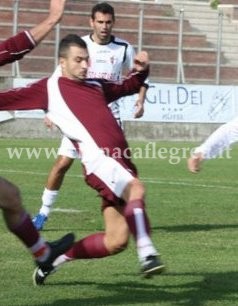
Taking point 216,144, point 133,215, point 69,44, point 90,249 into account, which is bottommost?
point 90,249

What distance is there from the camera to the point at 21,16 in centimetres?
2920

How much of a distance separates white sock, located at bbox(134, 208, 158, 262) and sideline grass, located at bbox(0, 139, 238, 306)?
0.57m

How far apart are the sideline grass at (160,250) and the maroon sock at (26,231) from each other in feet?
1.26

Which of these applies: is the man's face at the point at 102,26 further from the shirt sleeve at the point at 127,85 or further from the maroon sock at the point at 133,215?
the maroon sock at the point at 133,215

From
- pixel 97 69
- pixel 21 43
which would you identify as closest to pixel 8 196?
pixel 21 43

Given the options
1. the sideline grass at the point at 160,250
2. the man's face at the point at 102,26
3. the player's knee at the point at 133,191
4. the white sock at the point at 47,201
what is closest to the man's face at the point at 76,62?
the player's knee at the point at 133,191

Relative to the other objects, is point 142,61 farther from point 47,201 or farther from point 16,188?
point 47,201

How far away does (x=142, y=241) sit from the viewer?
6.49 metres

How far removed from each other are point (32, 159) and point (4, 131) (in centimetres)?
610

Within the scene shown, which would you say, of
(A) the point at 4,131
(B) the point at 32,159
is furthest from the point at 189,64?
(B) the point at 32,159

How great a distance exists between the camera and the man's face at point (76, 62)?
7020 millimetres

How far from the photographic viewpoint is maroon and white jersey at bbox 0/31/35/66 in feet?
21.6

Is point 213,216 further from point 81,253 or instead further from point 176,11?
point 176,11

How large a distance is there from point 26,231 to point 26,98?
0.89 m
